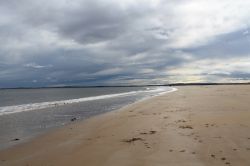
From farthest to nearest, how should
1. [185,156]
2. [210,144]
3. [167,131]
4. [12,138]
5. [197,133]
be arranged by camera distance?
[12,138], [167,131], [197,133], [210,144], [185,156]

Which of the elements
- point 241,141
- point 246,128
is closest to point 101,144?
point 241,141

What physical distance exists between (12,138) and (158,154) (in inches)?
298

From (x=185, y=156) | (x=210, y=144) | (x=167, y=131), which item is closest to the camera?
(x=185, y=156)

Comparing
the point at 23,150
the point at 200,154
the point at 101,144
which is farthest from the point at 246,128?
the point at 23,150

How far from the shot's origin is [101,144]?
1014 cm

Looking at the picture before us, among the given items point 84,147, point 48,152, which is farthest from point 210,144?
point 48,152

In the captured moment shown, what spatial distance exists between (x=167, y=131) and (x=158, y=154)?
3.79 m

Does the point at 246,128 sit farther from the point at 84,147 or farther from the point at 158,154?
the point at 84,147

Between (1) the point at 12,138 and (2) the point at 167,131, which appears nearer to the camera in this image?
(2) the point at 167,131

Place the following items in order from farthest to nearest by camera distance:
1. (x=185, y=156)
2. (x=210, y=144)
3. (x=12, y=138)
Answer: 1. (x=12, y=138)
2. (x=210, y=144)
3. (x=185, y=156)

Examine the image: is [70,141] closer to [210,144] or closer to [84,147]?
[84,147]

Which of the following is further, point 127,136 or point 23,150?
point 127,136

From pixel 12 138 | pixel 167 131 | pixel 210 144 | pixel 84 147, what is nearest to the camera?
pixel 210 144

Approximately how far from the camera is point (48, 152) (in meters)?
9.44
